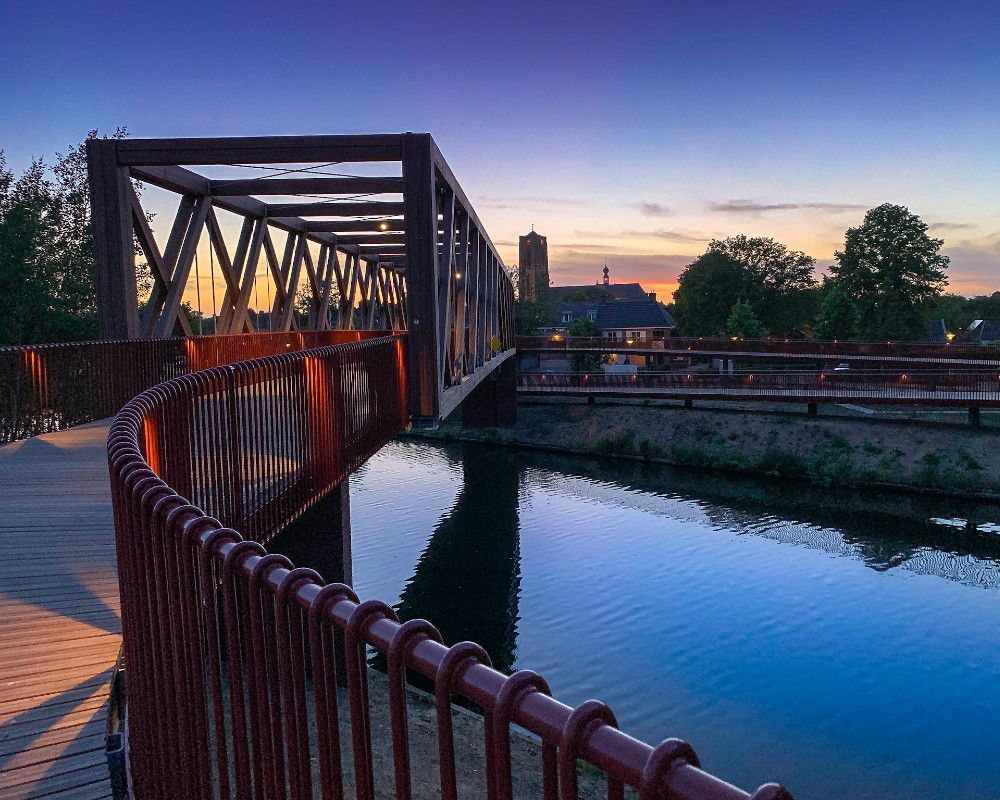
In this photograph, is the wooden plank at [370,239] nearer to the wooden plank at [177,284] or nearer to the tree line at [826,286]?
the wooden plank at [177,284]

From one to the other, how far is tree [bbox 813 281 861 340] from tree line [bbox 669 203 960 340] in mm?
88

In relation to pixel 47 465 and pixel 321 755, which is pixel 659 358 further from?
pixel 321 755

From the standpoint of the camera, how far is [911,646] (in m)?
21.2

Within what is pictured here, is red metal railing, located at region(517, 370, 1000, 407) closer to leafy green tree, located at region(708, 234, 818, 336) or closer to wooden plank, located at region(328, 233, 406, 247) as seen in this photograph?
wooden plank, located at region(328, 233, 406, 247)

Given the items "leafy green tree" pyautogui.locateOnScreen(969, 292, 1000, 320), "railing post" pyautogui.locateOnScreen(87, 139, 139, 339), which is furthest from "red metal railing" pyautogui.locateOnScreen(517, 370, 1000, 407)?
"leafy green tree" pyautogui.locateOnScreen(969, 292, 1000, 320)

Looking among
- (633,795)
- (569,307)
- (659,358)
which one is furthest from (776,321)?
(633,795)

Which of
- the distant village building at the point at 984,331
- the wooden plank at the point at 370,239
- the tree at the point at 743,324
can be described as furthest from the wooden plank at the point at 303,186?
the distant village building at the point at 984,331

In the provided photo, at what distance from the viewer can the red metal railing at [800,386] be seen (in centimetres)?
4125

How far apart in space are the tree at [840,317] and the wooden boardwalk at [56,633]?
71.6 meters

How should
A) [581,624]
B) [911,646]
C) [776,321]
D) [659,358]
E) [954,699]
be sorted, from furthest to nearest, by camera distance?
1. [776,321]
2. [659,358]
3. [581,624]
4. [911,646]
5. [954,699]

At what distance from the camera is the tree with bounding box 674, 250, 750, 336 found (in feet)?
291

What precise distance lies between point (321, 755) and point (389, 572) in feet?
79.1

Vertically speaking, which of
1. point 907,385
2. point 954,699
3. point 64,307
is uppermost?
point 64,307

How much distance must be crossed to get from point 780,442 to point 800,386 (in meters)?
4.14
